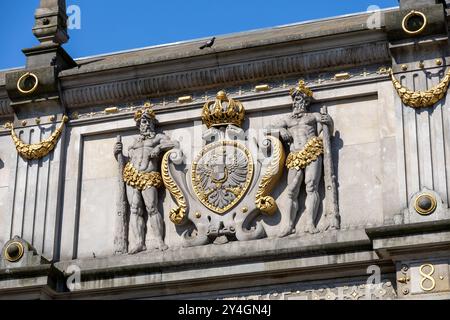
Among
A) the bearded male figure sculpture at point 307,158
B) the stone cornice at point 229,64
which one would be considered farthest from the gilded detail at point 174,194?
the bearded male figure sculpture at point 307,158

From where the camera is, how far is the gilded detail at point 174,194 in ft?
73.1

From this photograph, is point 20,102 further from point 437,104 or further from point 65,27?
point 437,104

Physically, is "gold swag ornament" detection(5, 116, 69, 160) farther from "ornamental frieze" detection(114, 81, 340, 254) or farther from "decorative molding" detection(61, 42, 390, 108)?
"ornamental frieze" detection(114, 81, 340, 254)

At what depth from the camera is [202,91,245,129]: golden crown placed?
22656 millimetres

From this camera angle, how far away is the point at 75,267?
22.3 m

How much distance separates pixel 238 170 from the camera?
22.3 meters

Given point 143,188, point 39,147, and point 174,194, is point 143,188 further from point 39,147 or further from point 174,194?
point 39,147

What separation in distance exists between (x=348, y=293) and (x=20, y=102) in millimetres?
6040

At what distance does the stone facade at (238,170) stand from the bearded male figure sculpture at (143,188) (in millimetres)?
25

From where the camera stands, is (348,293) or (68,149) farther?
(68,149)

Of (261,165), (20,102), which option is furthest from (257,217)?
(20,102)

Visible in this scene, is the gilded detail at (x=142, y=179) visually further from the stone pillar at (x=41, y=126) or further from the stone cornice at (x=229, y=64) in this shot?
the stone cornice at (x=229, y=64)

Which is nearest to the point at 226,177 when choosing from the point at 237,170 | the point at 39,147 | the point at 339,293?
the point at 237,170
